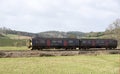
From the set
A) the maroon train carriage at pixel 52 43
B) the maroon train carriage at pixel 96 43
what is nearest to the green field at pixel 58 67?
the maroon train carriage at pixel 52 43

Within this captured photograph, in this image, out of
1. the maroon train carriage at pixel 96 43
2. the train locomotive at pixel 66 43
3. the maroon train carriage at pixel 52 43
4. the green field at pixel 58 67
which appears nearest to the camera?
the green field at pixel 58 67

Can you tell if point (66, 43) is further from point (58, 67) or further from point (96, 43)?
point (58, 67)

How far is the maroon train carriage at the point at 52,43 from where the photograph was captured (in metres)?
57.2

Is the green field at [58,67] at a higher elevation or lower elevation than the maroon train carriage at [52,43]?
lower

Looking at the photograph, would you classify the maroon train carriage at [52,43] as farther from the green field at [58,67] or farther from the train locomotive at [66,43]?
the green field at [58,67]

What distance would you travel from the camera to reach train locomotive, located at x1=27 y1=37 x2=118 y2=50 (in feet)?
188

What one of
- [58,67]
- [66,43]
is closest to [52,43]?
[66,43]

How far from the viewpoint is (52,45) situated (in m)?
58.2

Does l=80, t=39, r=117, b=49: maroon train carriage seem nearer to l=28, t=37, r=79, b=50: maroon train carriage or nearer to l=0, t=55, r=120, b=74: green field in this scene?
l=28, t=37, r=79, b=50: maroon train carriage

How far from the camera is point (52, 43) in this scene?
2293 inches

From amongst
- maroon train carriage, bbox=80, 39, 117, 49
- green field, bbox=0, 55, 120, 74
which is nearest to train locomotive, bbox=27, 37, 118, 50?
maroon train carriage, bbox=80, 39, 117, 49

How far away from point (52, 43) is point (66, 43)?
3.20m

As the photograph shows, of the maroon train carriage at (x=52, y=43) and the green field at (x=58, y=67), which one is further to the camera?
the maroon train carriage at (x=52, y=43)

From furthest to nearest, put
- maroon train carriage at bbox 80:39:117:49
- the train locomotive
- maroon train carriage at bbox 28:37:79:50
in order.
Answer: maroon train carriage at bbox 80:39:117:49 < the train locomotive < maroon train carriage at bbox 28:37:79:50
